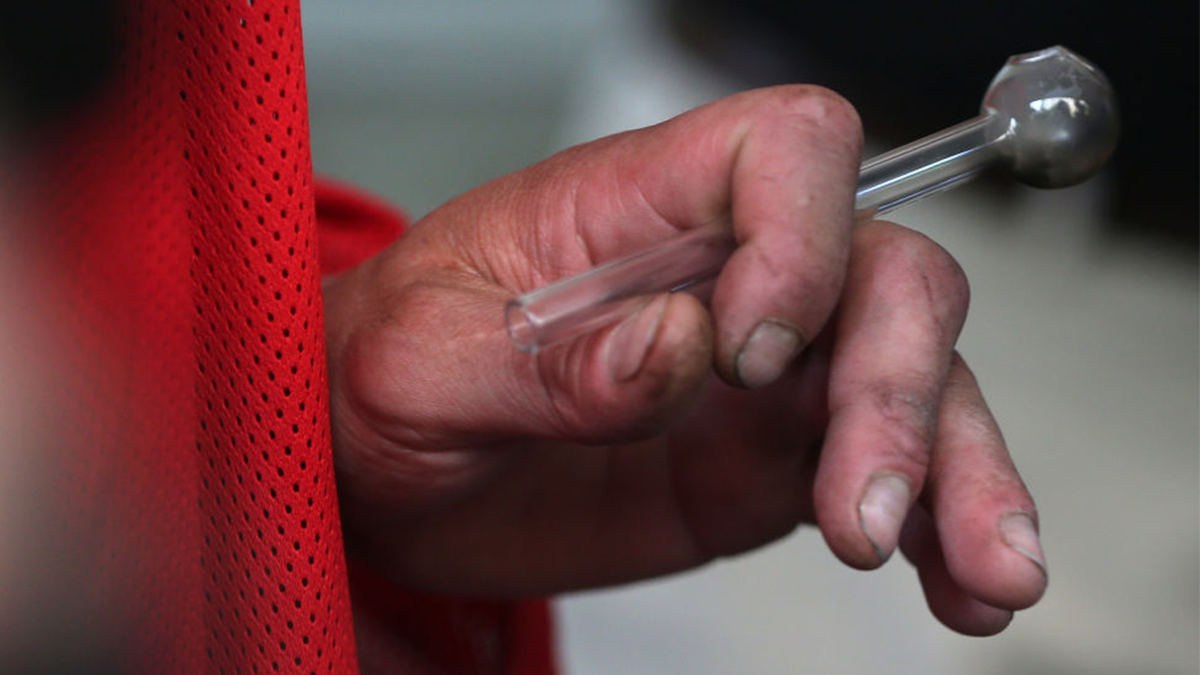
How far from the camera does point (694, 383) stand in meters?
0.17

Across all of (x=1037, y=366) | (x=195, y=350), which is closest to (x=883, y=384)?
(x=195, y=350)

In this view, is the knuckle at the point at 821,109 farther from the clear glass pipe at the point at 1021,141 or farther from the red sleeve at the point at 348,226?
the red sleeve at the point at 348,226

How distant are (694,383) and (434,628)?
149mm

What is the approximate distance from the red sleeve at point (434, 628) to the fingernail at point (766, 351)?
134 mm

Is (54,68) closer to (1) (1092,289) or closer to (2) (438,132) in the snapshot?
(1) (1092,289)

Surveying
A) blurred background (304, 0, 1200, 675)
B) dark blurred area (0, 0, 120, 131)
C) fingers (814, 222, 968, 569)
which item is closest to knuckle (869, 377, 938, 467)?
fingers (814, 222, 968, 569)

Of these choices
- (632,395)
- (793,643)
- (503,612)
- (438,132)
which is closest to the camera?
(632,395)

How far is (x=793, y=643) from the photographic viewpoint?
53 centimetres

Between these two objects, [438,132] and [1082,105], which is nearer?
[1082,105]

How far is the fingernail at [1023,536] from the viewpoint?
174mm

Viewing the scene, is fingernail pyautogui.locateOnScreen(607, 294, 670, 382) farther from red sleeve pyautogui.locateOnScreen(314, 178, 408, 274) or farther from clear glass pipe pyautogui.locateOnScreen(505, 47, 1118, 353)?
red sleeve pyautogui.locateOnScreen(314, 178, 408, 274)

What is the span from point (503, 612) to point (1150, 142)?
402 millimetres

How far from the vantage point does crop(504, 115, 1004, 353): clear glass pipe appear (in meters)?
0.17

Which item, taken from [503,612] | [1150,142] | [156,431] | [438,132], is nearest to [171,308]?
[156,431]
